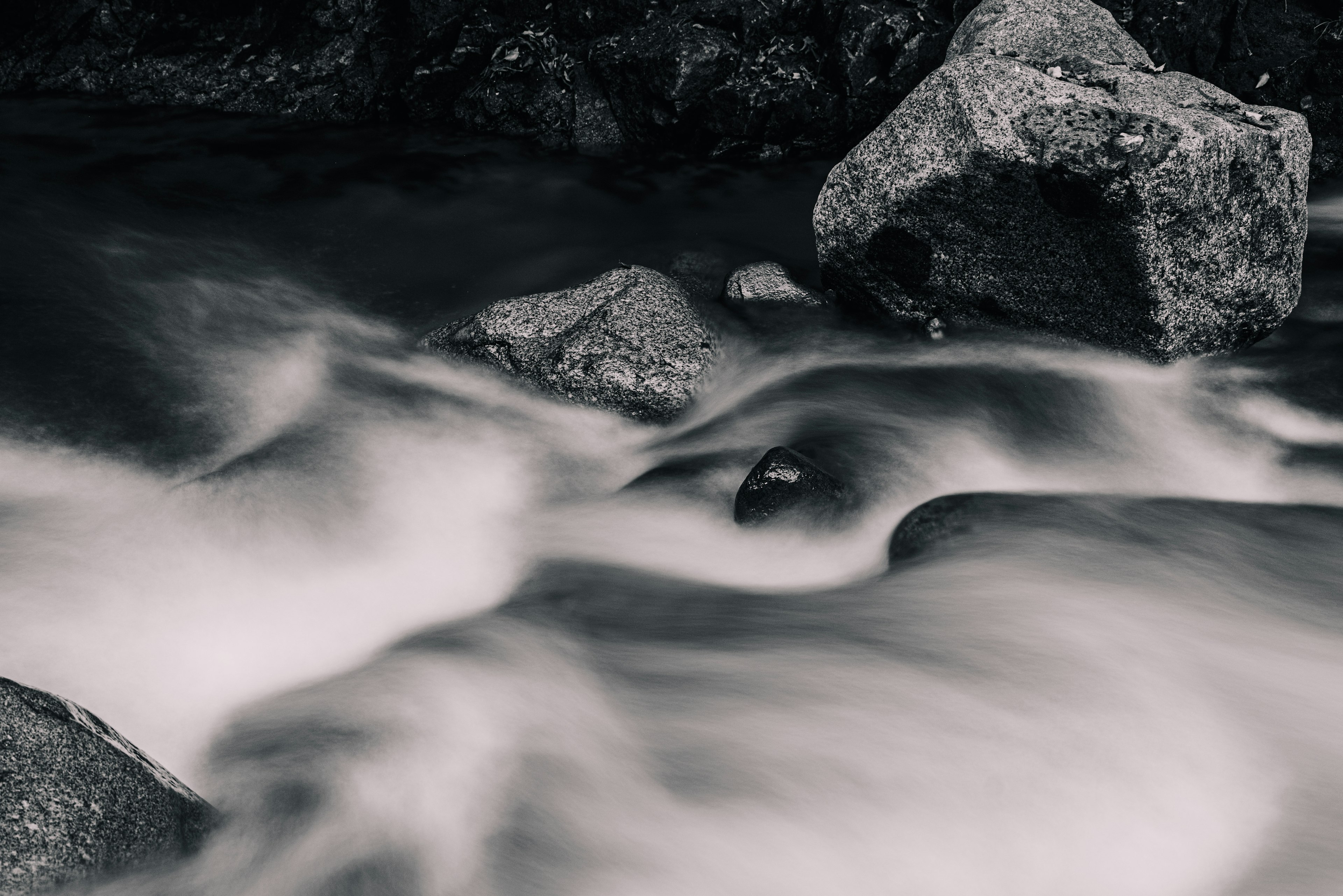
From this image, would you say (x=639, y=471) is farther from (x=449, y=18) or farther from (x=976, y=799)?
(x=449, y=18)

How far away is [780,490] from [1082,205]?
2.35 meters

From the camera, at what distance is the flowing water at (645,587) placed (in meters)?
3.21

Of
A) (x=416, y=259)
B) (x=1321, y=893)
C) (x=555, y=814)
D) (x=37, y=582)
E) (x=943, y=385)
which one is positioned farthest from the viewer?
(x=416, y=259)

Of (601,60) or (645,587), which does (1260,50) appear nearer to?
(601,60)

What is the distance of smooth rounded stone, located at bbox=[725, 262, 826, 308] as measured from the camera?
7.05 meters

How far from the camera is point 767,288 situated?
7.14 meters

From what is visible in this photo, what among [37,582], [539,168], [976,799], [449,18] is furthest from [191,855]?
[449,18]

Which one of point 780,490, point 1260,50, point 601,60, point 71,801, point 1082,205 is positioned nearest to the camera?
point 71,801

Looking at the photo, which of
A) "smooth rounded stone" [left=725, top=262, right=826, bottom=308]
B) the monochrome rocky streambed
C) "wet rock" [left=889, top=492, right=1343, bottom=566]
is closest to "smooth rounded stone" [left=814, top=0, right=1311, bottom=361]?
A: the monochrome rocky streambed

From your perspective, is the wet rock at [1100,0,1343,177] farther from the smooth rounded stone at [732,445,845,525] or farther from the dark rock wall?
the smooth rounded stone at [732,445,845,525]

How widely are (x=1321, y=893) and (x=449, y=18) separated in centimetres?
976

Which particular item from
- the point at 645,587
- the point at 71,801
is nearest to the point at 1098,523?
the point at 645,587

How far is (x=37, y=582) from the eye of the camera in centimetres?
461

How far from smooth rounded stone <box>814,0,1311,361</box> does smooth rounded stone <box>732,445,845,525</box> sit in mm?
1934
